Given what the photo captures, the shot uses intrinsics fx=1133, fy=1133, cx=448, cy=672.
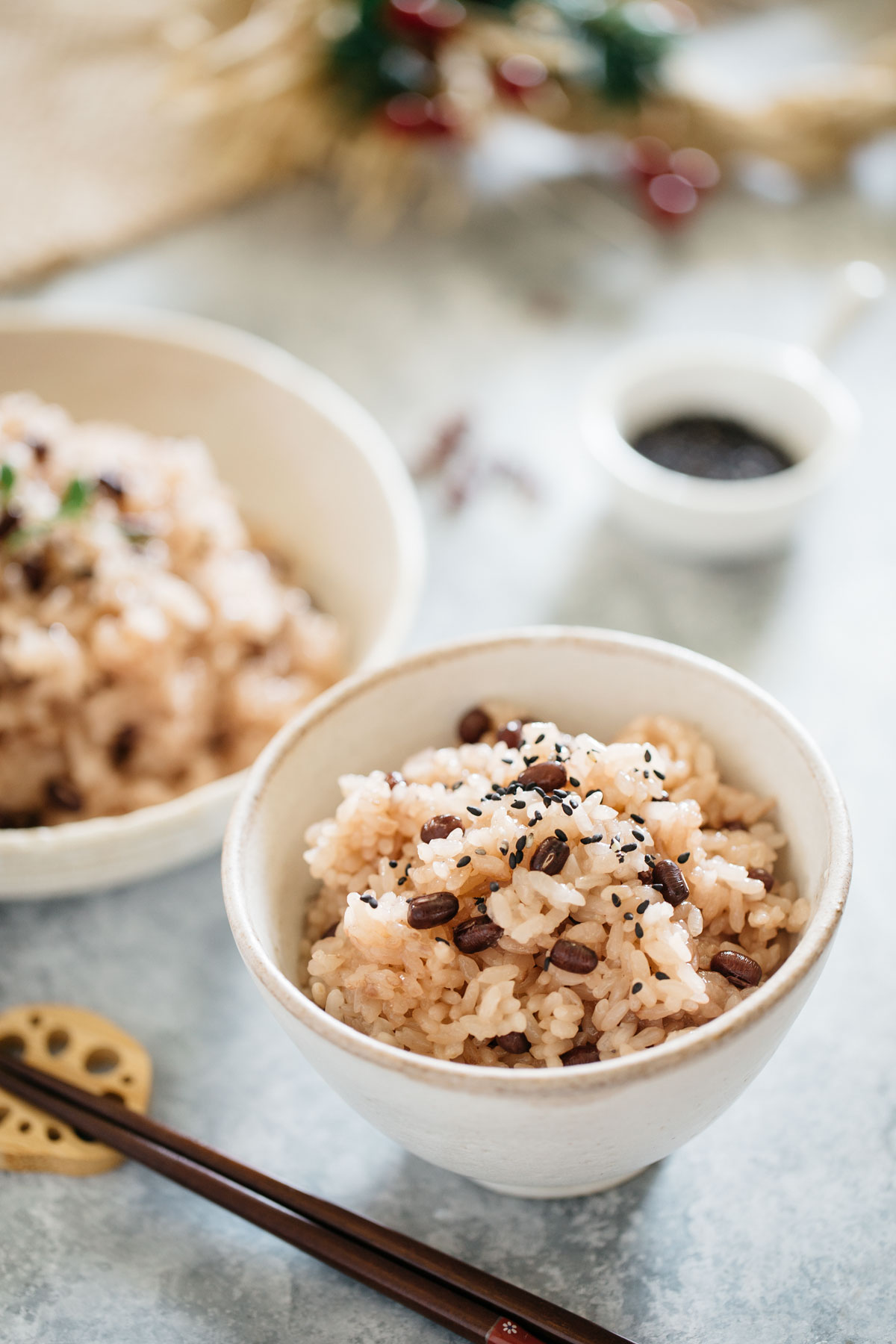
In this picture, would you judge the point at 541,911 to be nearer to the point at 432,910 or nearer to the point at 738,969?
the point at 432,910

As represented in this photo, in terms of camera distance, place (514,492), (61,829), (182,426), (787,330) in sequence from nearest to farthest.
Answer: (61,829) → (182,426) → (514,492) → (787,330)

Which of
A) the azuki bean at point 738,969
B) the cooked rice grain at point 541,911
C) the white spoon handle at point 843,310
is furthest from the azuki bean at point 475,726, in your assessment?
the white spoon handle at point 843,310

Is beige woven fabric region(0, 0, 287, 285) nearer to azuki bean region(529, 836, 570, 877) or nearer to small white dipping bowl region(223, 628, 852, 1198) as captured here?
small white dipping bowl region(223, 628, 852, 1198)

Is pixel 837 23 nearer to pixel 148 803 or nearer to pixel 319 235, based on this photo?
pixel 319 235

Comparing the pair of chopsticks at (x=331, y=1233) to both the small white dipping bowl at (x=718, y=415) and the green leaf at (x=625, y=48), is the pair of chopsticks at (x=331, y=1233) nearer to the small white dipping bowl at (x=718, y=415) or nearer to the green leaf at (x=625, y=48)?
the small white dipping bowl at (x=718, y=415)

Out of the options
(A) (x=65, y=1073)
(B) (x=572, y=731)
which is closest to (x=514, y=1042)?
(B) (x=572, y=731)

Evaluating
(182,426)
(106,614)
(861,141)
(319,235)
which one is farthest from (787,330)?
(106,614)
